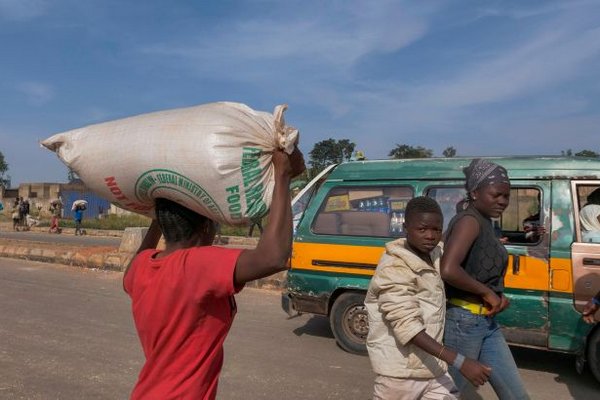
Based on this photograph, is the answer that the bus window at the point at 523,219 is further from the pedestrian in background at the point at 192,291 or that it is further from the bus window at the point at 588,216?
the pedestrian in background at the point at 192,291

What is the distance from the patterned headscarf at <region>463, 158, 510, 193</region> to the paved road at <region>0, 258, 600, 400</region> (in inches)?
89.3

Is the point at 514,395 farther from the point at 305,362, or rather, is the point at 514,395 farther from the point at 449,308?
the point at 305,362

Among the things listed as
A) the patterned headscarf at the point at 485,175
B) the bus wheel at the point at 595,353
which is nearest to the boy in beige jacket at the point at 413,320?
the patterned headscarf at the point at 485,175

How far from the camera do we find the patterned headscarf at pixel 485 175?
9.96 feet

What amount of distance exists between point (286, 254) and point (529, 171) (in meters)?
4.10

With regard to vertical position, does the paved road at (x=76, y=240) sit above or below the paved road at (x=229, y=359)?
above

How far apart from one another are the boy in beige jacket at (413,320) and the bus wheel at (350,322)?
2.94 m

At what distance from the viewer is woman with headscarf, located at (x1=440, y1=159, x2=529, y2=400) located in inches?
114

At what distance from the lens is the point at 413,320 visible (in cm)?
260

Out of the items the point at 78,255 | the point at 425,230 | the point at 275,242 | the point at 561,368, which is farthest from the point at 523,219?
the point at 78,255

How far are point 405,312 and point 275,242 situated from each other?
119 cm

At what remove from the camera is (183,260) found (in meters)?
1.73

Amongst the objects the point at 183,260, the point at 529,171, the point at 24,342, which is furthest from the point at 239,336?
the point at 183,260

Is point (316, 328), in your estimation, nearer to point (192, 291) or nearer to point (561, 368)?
point (561, 368)
